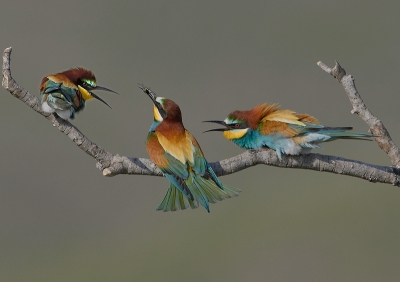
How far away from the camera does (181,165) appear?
3342 millimetres

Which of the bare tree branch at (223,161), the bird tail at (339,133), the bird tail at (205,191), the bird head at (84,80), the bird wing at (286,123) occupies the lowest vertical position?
the bird tail at (205,191)

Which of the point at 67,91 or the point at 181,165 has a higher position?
the point at 67,91

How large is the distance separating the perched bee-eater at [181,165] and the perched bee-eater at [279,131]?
0.29 m

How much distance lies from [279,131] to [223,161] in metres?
0.40

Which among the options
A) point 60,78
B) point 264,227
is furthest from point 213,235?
point 60,78

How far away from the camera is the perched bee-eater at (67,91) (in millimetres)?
3266

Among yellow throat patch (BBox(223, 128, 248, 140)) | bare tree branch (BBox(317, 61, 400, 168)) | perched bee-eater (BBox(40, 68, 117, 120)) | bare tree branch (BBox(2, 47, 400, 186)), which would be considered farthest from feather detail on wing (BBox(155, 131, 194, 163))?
bare tree branch (BBox(317, 61, 400, 168))

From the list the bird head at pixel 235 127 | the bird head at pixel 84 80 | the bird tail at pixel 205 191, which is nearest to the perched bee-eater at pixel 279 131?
the bird head at pixel 235 127

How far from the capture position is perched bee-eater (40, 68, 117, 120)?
10.7ft

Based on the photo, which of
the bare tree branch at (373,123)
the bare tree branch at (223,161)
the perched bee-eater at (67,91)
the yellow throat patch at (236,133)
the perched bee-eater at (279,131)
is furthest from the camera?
the yellow throat patch at (236,133)

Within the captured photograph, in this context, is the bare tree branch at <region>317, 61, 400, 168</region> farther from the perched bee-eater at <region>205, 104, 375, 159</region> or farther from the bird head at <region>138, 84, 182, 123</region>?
the bird head at <region>138, 84, 182, 123</region>

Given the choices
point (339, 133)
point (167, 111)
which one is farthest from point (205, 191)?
point (339, 133)

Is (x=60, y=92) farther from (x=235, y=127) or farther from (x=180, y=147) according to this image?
(x=235, y=127)

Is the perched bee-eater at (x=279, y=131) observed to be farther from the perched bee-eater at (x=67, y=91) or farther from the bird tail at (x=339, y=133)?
the perched bee-eater at (x=67, y=91)
